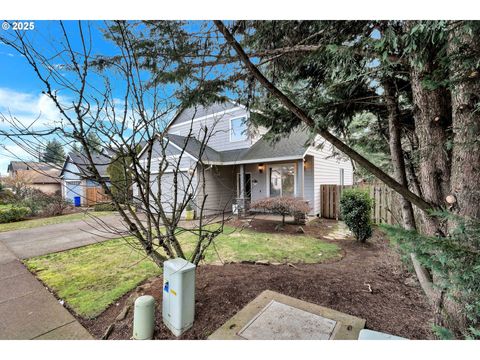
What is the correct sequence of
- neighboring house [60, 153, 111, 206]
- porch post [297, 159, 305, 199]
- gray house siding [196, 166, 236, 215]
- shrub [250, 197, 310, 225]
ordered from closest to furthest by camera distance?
neighboring house [60, 153, 111, 206] < shrub [250, 197, 310, 225] < porch post [297, 159, 305, 199] < gray house siding [196, 166, 236, 215]

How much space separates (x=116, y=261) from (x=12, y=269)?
1.55m

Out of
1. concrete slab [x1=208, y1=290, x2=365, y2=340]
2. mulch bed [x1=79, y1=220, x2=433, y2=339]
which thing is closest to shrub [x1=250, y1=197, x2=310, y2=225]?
mulch bed [x1=79, y1=220, x2=433, y2=339]

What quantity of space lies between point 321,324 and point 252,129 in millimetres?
2568

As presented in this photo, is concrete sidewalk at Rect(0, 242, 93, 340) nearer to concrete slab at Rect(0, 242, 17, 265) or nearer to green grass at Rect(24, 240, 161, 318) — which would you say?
green grass at Rect(24, 240, 161, 318)

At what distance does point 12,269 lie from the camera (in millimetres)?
3457

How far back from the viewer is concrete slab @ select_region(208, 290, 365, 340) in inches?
67.2

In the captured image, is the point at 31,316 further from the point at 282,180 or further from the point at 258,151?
the point at 282,180

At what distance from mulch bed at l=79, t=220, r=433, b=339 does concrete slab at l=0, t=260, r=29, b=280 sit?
223 cm

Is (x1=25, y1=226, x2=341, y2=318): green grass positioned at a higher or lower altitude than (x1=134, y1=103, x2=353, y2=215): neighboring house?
lower

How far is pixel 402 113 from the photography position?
2199 mm

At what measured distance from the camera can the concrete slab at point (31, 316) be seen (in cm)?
192
